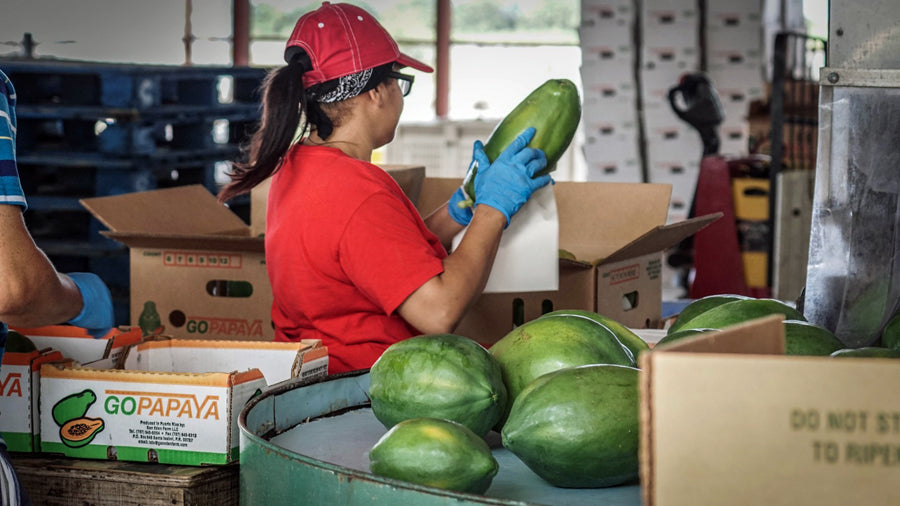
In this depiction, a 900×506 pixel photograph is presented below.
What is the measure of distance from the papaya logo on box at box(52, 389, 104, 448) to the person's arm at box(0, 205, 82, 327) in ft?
0.41

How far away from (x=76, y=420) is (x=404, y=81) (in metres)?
1.06

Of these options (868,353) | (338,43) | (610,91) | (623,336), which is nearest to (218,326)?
(338,43)

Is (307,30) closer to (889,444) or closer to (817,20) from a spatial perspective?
(889,444)

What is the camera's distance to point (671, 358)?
2.13 feet

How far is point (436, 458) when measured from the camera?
0.89 meters

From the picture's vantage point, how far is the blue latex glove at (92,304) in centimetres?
155

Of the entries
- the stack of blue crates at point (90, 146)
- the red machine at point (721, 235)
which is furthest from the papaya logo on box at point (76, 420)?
the red machine at point (721, 235)

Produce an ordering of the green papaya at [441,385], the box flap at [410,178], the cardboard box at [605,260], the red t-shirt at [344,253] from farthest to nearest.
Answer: the box flap at [410,178], the cardboard box at [605,260], the red t-shirt at [344,253], the green papaya at [441,385]

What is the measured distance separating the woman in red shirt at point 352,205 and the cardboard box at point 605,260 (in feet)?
1.35

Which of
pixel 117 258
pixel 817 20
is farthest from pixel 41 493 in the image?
pixel 817 20

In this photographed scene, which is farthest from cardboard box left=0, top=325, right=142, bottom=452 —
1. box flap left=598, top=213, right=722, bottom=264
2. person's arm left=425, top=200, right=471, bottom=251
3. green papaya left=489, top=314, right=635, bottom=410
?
box flap left=598, top=213, right=722, bottom=264

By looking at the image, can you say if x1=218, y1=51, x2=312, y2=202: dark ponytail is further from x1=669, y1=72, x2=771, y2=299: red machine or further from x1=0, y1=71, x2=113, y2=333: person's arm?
x1=669, y1=72, x2=771, y2=299: red machine

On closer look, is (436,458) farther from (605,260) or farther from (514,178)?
(605,260)

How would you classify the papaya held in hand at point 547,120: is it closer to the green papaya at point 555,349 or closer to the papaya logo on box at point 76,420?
the green papaya at point 555,349
